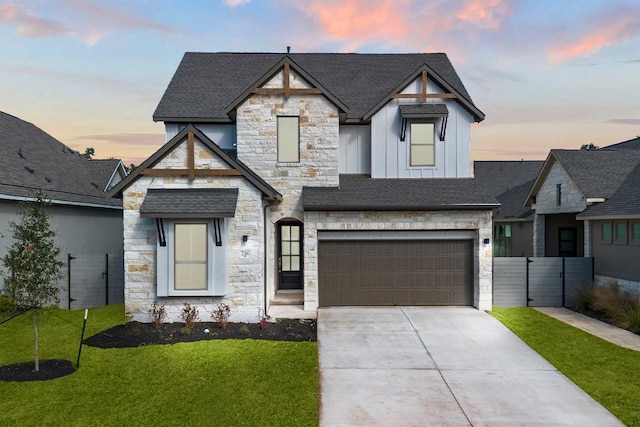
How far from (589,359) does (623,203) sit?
815cm

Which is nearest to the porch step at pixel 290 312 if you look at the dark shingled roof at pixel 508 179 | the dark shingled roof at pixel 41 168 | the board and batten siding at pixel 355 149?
the board and batten siding at pixel 355 149

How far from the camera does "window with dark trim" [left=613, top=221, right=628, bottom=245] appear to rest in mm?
14789

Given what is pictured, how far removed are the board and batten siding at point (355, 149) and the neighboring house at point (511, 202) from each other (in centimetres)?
833

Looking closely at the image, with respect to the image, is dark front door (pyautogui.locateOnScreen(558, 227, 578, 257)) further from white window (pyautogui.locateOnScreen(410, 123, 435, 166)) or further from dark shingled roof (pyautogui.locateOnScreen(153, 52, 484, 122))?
white window (pyautogui.locateOnScreen(410, 123, 435, 166))

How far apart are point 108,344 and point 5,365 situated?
2076mm

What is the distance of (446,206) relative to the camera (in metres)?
13.8

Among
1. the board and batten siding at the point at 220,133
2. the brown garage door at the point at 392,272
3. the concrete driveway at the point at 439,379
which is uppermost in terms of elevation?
the board and batten siding at the point at 220,133

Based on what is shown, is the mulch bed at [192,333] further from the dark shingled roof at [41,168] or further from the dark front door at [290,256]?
the dark shingled roof at [41,168]

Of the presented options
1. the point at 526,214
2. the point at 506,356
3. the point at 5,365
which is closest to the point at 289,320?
the point at 506,356

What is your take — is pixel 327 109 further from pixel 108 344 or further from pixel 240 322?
pixel 108 344

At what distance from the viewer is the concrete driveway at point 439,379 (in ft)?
23.4

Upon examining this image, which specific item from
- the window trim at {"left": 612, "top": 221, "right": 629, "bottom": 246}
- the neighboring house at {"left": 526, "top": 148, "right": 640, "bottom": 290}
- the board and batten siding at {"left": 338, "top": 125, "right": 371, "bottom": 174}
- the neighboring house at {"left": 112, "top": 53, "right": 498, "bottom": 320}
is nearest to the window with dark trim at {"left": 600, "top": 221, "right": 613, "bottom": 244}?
the neighboring house at {"left": 526, "top": 148, "right": 640, "bottom": 290}

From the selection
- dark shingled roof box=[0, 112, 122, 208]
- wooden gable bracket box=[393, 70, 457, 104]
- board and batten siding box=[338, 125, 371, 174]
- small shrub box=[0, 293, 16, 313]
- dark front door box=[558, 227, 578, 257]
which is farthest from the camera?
dark front door box=[558, 227, 578, 257]

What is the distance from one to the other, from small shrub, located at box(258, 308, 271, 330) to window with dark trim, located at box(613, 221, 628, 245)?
40.8ft
